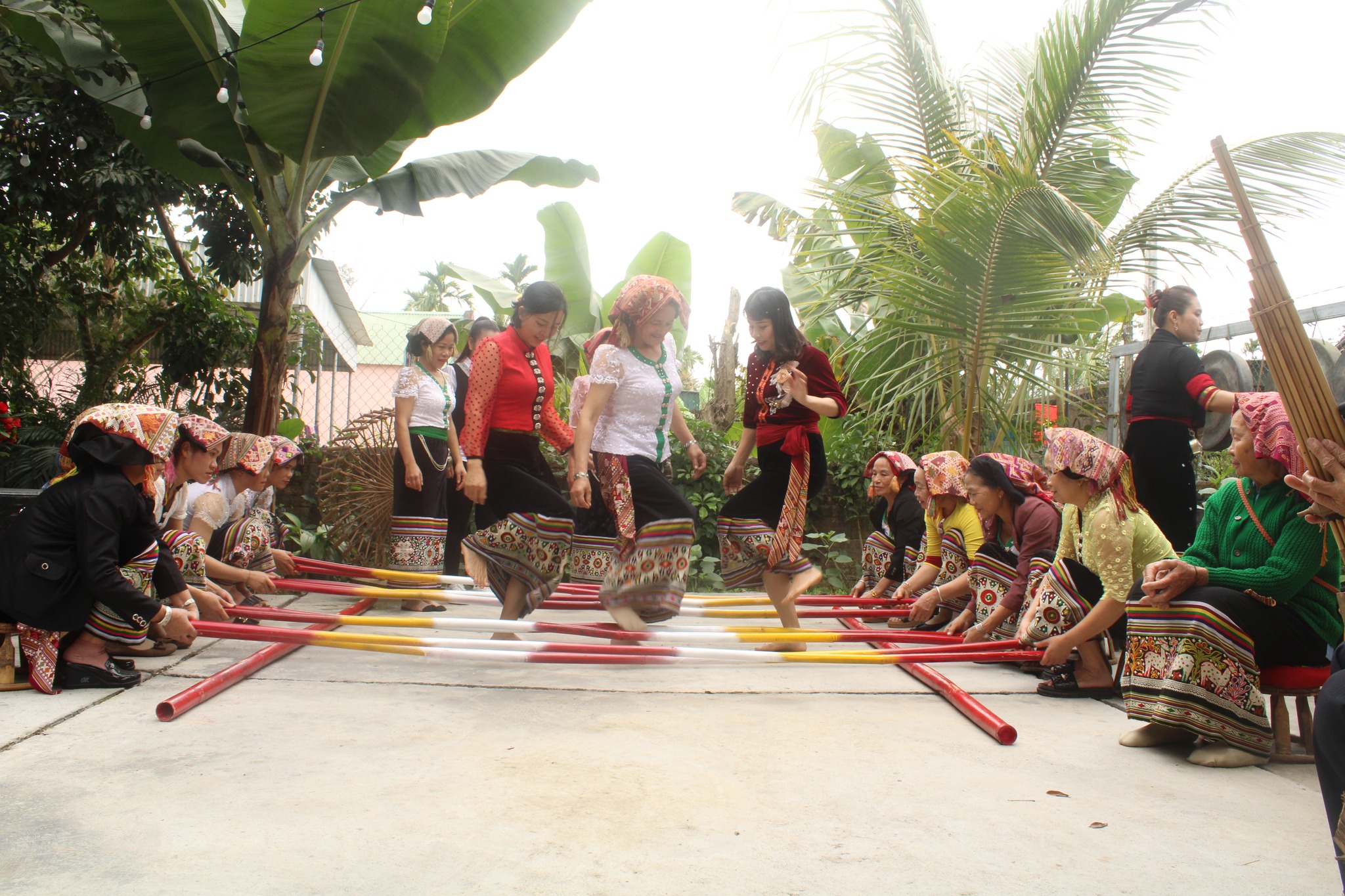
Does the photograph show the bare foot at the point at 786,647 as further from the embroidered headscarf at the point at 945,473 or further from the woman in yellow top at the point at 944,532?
the embroidered headscarf at the point at 945,473

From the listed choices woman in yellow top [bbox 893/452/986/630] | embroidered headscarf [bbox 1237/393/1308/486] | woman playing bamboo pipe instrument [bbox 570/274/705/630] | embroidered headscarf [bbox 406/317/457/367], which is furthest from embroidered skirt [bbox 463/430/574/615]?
embroidered headscarf [bbox 1237/393/1308/486]

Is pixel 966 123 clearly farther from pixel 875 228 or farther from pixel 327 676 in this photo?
pixel 327 676

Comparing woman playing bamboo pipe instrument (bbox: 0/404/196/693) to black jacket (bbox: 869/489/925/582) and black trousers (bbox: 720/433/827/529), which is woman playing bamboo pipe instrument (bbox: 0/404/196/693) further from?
black jacket (bbox: 869/489/925/582)

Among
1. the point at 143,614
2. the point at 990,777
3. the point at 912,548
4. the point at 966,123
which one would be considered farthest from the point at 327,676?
the point at 966,123

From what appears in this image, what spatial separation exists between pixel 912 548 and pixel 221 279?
6086 millimetres

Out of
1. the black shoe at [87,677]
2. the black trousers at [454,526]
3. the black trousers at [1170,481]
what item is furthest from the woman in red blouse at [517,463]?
the black trousers at [1170,481]

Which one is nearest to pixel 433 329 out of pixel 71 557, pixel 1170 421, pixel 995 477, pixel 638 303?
pixel 638 303

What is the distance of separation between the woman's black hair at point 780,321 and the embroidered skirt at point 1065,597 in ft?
A: 4.96

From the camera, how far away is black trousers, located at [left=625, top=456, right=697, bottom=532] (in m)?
4.01

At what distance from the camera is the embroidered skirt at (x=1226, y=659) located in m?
2.88

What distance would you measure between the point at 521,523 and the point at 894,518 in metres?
2.77

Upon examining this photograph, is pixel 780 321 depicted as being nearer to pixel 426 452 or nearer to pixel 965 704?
pixel 965 704

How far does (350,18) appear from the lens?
5.14 m

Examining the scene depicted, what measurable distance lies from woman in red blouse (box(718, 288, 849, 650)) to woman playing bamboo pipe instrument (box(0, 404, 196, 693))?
2338mm
